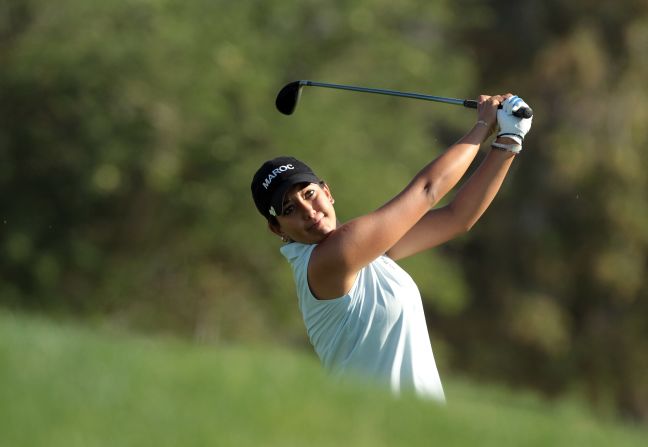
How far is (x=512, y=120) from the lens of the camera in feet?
18.4

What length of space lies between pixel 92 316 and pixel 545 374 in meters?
10.7

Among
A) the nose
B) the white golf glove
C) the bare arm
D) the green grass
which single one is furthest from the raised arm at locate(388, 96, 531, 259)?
the green grass

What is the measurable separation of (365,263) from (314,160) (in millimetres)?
17044

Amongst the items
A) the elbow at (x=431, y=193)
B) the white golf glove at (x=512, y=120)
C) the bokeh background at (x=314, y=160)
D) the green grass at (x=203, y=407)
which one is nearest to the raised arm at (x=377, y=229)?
the elbow at (x=431, y=193)

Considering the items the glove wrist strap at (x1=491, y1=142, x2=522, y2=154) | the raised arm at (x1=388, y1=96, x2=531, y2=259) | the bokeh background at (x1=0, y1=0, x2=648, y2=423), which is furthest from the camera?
the bokeh background at (x1=0, y1=0, x2=648, y2=423)

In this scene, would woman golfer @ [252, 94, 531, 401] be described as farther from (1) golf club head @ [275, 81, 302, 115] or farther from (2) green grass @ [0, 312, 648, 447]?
(1) golf club head @ [275, 81, 302, 115]

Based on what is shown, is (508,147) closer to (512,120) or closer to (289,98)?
(512,120)

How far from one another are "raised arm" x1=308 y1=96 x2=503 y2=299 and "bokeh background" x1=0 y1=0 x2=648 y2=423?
632 inches

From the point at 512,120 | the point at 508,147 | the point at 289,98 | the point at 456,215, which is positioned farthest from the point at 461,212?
the point at 289,98

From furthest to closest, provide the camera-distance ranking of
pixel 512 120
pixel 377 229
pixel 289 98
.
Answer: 1. pixel 289 98
2. pixel 512 120
3. pixel 377 229

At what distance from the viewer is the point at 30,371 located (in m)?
5.18

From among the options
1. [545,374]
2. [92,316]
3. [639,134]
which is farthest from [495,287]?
[92,316]

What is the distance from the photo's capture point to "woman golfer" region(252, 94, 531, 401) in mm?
5176

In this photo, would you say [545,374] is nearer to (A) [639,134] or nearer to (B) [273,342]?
(A) [639,134]
